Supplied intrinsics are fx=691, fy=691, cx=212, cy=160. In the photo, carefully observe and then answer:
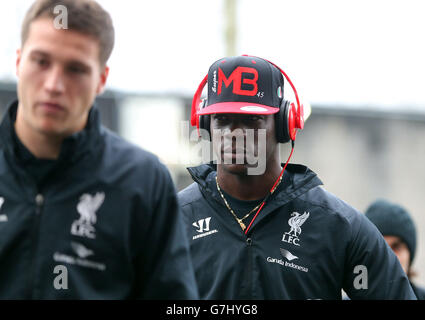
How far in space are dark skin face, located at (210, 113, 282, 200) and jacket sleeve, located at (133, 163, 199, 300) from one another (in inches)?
44.9

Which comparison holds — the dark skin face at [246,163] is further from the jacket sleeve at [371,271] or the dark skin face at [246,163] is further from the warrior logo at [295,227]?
the jacket sleeve at [371,271]

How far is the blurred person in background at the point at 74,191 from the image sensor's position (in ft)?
8.18

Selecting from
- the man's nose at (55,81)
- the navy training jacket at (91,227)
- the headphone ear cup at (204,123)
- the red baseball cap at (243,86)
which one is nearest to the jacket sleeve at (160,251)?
the navy training jacket at (91,227)

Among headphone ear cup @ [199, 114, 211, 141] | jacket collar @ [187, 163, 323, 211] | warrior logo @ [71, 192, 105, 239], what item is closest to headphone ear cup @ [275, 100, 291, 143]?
jacket collar @ [187, 163, 323, 211]

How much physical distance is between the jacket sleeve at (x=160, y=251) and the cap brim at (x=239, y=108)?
118cm

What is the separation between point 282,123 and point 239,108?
28cm

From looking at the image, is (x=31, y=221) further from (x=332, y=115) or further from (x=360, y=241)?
(x=332, y=115)

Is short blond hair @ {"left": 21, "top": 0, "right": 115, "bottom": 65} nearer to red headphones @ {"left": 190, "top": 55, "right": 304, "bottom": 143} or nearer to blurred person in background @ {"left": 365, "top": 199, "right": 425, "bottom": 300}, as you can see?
red headphones @ {"left": 190, "top": 55, "right": 304, "bottom": 143}

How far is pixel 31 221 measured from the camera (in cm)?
252

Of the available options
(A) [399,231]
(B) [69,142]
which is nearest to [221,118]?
(B) [69,142]

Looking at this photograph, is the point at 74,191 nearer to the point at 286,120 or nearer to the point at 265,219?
the point at 265,219

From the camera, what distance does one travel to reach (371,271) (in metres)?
3.67

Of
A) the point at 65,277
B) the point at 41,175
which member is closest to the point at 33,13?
the point at 41,175

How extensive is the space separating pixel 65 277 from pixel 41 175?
1.27 ft
